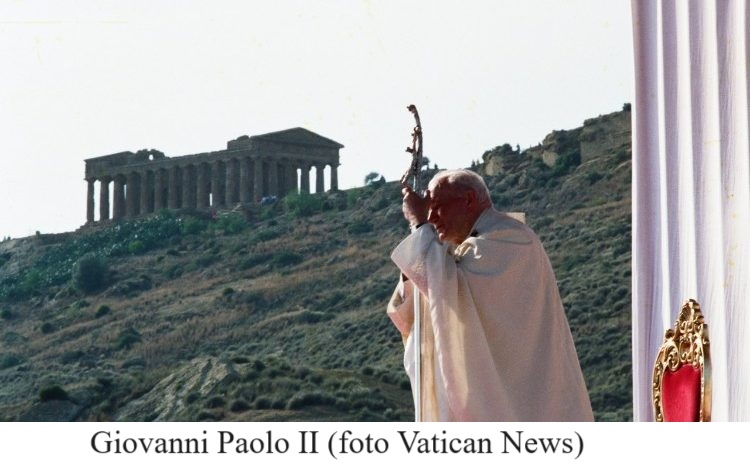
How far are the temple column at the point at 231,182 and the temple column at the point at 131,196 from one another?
3.08 metres

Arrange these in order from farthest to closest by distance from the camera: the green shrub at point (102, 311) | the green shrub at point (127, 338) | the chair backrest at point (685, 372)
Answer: the green shrub at point (102, 311) < the green shrub at point (127, 338) < the chair backrest at point (685, 372)

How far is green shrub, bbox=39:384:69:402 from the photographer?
27.7 metres

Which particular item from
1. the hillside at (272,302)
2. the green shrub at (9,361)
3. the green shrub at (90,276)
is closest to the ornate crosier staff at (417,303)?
the hillside at (272,302)

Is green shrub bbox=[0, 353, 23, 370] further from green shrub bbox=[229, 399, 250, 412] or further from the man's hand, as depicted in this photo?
the man's hand

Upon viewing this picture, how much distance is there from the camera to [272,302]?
31.6 m

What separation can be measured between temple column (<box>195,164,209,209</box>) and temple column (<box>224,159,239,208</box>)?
778 millimetres

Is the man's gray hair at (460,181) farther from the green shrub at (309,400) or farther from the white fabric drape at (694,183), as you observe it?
the green shrub at (309,400)

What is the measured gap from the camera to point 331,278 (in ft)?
102

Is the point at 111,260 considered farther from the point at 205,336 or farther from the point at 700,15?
the point at 700,15

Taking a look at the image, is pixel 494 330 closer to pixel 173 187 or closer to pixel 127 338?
pixel 127 338

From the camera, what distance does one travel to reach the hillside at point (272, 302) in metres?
24.3

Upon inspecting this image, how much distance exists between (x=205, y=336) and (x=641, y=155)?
27.2m

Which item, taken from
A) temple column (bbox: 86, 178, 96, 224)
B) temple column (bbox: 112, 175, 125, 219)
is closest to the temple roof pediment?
temple column (bbox: 112, 175, 125, 219)

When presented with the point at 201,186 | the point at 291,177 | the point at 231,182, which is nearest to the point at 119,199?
the point at 201,186
